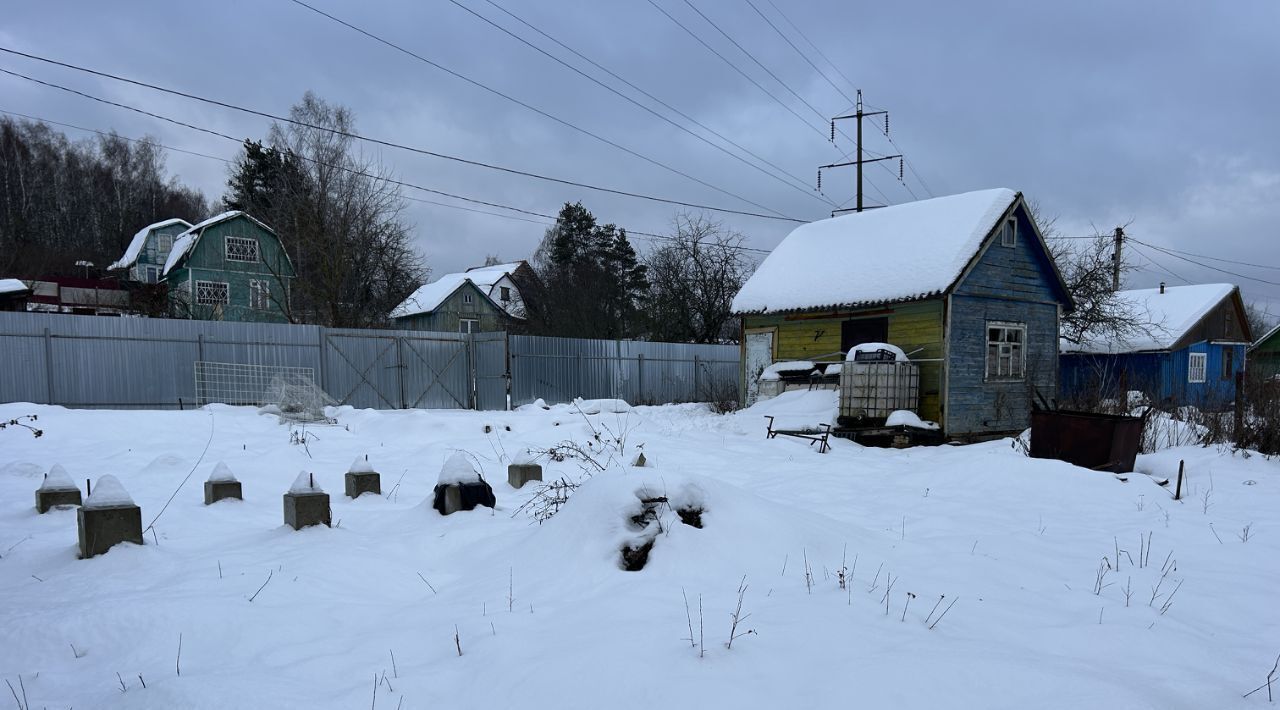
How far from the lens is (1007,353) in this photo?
16.4 metres

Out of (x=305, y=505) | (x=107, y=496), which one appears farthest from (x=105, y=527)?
(x=305, y=505)

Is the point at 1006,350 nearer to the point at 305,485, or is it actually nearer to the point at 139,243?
Result: the point at 305,485

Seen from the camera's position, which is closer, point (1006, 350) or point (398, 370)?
point (1006, 350)

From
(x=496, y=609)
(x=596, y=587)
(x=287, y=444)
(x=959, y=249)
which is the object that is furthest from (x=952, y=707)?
(x=959, y=249)

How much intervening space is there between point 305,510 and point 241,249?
111 ft

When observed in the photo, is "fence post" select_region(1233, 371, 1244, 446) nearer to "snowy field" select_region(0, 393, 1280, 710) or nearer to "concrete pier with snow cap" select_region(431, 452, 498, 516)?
"snowy field" select_region(0, 393, 1280, 710)

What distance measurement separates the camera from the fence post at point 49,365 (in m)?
14.3

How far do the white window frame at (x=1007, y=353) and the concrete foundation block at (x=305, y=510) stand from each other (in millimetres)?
14313

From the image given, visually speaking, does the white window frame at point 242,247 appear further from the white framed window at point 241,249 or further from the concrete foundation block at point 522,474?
the concrete foundation block at point 522,474

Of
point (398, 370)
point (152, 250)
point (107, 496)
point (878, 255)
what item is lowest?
point (107, 496)

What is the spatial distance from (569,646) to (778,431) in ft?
35.4

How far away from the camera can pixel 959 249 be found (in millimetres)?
14852

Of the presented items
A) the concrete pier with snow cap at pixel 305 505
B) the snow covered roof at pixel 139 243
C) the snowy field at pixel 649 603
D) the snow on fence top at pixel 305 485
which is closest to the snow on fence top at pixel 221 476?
the snowy field at pixel 649 603

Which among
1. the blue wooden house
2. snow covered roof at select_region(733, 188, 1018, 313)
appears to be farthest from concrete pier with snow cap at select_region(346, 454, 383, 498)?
the blue wooden house
